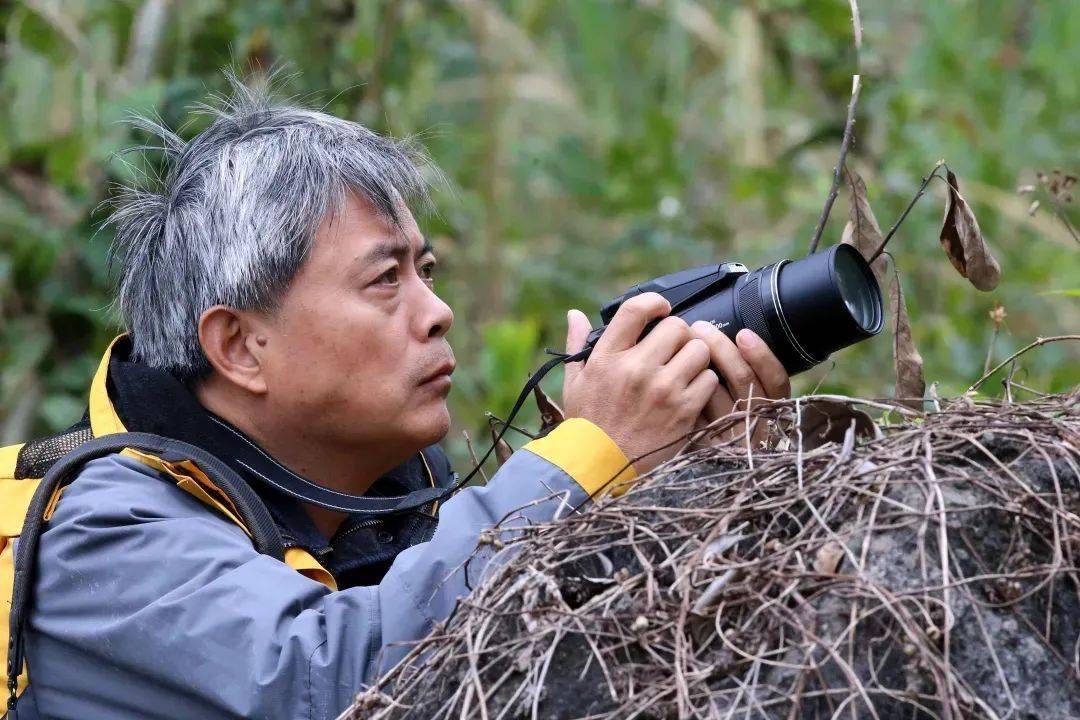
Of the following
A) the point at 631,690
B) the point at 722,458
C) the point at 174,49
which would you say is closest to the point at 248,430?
the point at 722,458

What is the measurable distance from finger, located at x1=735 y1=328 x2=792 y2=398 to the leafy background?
117 centimetres

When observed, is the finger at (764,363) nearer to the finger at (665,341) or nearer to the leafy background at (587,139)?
the finger at (665,341)

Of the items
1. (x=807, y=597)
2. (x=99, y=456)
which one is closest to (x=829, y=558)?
(x=807, y=597)

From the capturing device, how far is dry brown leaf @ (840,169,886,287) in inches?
90.3

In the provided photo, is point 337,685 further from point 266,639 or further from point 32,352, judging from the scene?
point 32,352

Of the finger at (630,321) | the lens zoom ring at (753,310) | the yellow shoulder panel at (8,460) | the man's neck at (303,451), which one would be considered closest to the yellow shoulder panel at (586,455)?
the finger at (630,321)

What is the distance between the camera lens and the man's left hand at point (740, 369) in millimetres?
2107

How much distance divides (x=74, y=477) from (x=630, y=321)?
0.93 metres

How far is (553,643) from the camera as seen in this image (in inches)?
55.4

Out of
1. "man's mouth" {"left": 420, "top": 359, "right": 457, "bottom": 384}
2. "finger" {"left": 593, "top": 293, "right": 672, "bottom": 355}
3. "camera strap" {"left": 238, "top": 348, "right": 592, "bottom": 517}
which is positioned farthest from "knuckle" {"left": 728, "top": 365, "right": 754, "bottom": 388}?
"man's mouth" {"left": 420, "top": 359, "right": 457, "bottom": 384}

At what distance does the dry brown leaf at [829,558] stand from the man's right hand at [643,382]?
611 mm

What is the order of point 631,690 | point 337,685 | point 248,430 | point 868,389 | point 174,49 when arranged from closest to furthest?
point 631,690
point 337,685
point 248,430
point 868,389
point 174,49

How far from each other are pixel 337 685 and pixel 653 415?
647 millimetres

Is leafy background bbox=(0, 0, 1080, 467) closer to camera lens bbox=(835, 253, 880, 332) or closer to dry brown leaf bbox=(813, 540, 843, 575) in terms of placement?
camera lens bbox=(835, 253, 880, 332)
